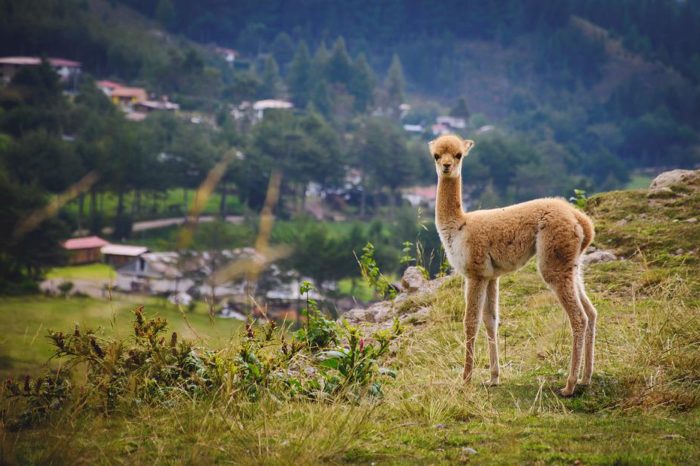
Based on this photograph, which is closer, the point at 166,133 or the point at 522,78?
the point at 166,133

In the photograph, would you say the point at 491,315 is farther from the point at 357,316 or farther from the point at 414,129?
the point at 414,129

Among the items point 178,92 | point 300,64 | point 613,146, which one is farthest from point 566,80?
point 178,92

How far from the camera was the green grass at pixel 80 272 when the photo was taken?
4644 centimetres

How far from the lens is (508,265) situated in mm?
6289

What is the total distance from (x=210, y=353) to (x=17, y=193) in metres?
48.2

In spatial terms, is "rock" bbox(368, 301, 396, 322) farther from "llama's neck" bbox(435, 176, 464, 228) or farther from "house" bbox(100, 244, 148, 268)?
"house" bbox(100, 244, 148, 268)

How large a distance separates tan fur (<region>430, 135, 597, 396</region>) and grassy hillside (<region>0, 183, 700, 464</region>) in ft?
1.32

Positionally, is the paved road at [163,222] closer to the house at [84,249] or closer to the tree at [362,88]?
the house at [84,249]

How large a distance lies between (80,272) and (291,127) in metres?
39.4

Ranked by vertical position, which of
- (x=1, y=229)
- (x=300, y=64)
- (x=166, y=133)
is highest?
(x=300, y=64)

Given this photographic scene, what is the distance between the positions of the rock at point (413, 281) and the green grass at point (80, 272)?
37316 millimetres

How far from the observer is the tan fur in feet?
19.8

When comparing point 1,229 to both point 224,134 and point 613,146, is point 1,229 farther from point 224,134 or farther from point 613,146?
point 613,146

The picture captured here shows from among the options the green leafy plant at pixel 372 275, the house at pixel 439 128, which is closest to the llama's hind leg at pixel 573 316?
the green leafy plant at pixel 372 275
